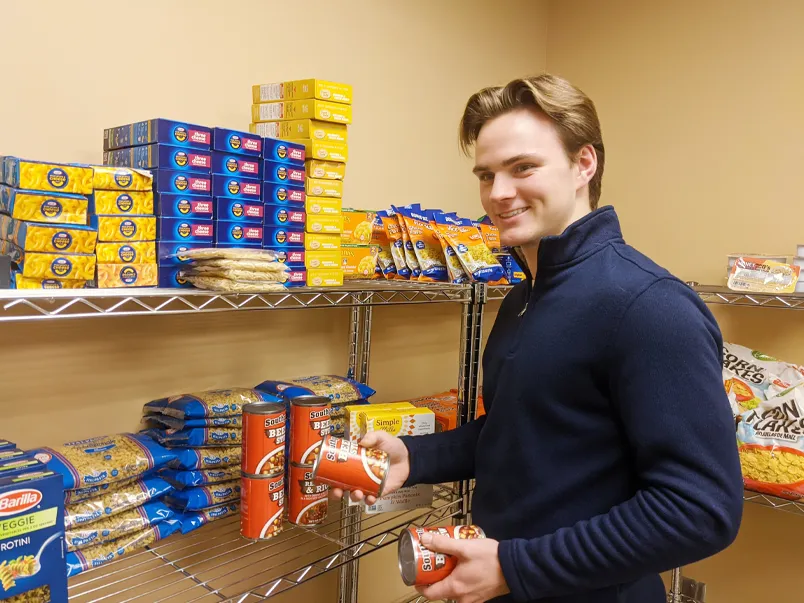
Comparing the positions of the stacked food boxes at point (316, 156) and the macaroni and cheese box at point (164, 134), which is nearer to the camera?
the macaroni and cheese box at point (164, 134)

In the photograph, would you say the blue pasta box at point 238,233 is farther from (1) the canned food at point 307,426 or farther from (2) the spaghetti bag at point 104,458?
(2) the spaghetti bag at point 104,458

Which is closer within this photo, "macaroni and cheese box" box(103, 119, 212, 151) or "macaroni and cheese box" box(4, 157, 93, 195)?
"macaroni and cheese box" box(4, 157, 93, 195)

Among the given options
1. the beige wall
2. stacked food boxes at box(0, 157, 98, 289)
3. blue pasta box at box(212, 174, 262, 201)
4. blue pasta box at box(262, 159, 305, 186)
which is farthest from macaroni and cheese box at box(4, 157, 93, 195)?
the beige wall

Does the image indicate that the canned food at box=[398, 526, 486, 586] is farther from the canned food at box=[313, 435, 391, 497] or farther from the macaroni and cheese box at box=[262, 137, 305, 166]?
the macaroni and cheese box at box=[262, 137, 305, 166]

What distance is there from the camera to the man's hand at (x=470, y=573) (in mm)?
1012

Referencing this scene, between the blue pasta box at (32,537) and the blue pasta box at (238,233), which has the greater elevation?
the blue pasta box at (238,233)

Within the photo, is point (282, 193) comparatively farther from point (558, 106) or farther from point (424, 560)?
point (424, 560)

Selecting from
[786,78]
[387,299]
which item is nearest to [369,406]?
[387,299]

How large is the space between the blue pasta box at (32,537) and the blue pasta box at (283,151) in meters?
0.77

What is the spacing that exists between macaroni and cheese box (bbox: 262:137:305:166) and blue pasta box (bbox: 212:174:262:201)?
7cm

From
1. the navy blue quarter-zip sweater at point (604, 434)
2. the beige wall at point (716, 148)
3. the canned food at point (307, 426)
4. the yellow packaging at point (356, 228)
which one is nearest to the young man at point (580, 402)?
the navy blue quarter-zip sweater at point (604, 434)

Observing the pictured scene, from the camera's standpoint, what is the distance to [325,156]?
152 centimetres

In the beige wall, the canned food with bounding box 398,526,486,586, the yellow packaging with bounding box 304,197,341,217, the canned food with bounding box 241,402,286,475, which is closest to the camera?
the canned food with bounding box 398,526,486,586

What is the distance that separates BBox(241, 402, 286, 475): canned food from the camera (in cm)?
129
